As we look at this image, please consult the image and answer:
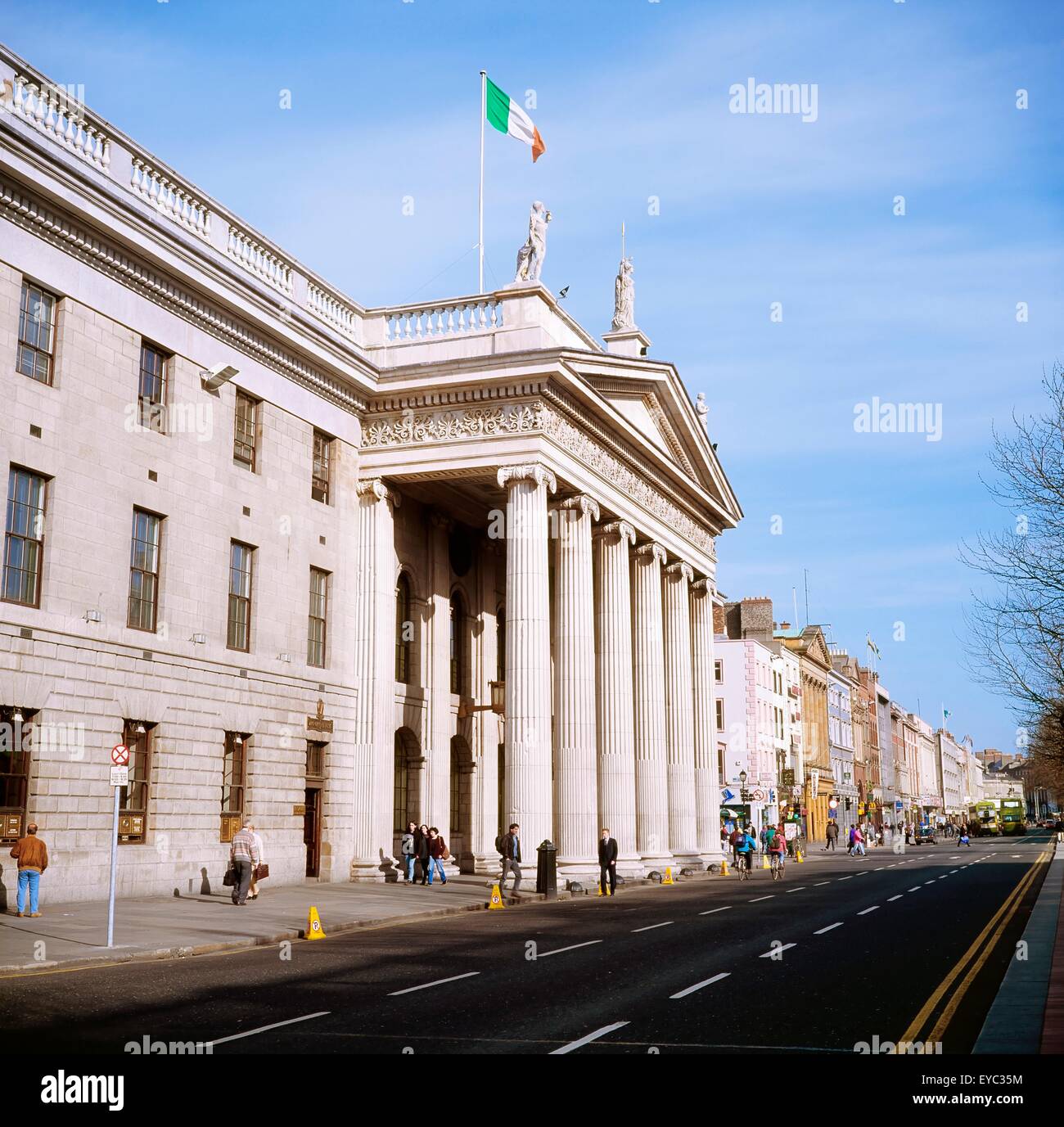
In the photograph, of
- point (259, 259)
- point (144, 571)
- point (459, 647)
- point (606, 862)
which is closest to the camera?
point (144, 571)

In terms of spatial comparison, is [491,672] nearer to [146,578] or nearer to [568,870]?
[568,870]

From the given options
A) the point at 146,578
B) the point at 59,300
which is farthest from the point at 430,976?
the point at 59,300

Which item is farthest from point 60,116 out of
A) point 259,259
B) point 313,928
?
point 313,928

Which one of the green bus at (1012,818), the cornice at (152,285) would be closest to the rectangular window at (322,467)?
the cornice at (152,285)

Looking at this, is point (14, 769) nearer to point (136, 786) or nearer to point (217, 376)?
point (136, 786)

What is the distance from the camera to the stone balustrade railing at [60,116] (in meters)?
23.0

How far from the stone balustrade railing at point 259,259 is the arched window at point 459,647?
508 inches

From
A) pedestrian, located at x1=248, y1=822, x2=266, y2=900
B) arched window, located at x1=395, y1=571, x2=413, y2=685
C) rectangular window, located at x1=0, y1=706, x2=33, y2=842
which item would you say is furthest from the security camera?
arched window, located at x1=395, y1=571, x2=413, y2=685

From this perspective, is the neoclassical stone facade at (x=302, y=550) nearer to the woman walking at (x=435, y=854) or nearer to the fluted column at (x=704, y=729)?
the fluted column at (x=704, y=729)

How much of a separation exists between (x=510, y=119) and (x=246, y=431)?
42.0ft

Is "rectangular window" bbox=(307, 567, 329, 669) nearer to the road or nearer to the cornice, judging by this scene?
the cornice

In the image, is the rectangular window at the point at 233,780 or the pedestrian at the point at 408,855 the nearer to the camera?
the rectangular window at the point at 233,780

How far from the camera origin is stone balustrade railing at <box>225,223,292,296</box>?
3017 cm

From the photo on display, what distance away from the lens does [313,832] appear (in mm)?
32094
